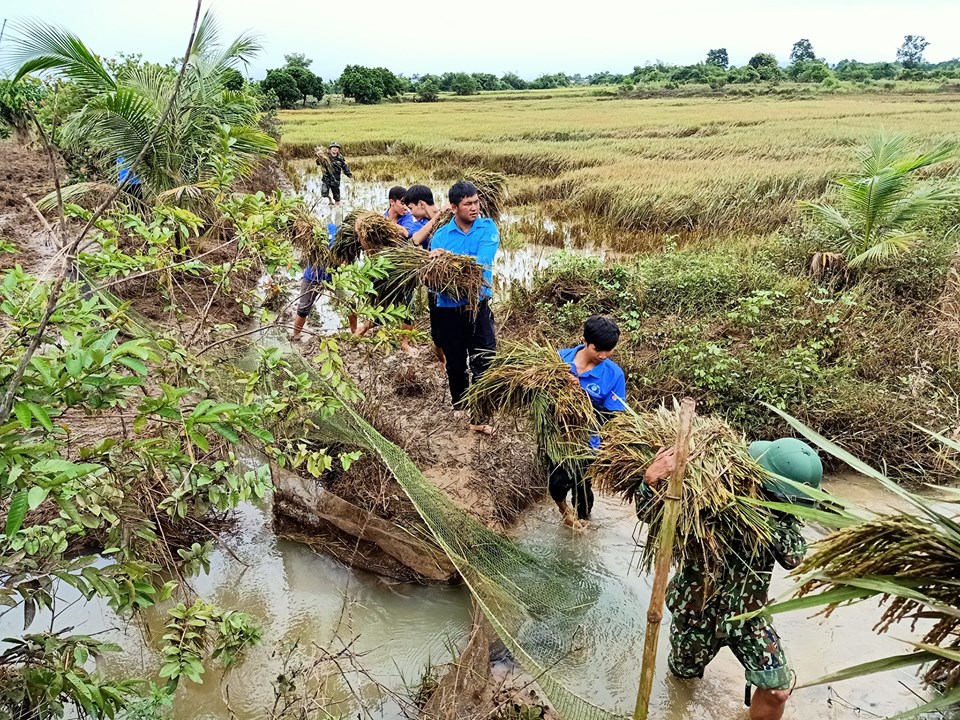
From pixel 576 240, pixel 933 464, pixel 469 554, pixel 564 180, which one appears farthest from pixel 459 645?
pixel 564 180

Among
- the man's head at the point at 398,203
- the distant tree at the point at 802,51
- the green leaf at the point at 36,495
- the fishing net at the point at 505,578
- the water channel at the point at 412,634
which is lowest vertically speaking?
the water channel at the point at 412,634

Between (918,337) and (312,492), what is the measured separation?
13.8 feet

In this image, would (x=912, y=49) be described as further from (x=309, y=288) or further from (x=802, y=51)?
(x=309, y=288)

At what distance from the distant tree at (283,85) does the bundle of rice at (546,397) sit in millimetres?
33271

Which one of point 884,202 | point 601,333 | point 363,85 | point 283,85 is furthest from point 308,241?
point 363,85

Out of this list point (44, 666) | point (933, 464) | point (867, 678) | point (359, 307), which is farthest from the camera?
point (933, 464)

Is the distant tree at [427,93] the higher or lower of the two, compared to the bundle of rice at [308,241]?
higher

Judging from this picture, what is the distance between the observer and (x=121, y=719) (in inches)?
87.0

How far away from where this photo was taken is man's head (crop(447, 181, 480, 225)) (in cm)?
362

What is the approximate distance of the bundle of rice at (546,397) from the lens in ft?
9.05

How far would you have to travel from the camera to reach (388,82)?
39.6 m

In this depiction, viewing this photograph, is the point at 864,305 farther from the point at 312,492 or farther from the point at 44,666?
the point at 44,666

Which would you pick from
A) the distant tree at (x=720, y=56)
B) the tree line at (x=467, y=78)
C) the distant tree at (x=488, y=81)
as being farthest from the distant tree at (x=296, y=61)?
the distant tree at (x=720, y=56)

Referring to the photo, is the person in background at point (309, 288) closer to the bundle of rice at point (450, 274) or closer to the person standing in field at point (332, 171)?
the bundle of rice at point (450, 274)
